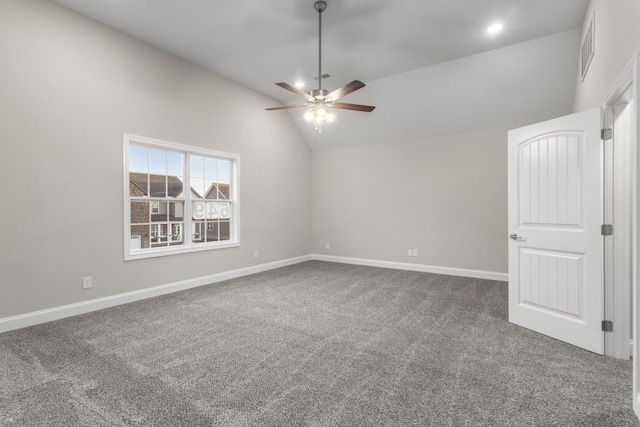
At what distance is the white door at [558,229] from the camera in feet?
8.24

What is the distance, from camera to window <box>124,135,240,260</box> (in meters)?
4.02

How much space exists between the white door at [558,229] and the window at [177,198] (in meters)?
4.16

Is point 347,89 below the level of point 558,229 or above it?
above

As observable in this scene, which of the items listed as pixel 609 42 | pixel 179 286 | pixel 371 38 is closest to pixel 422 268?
pixel 371 38

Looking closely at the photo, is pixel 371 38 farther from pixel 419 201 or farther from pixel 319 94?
pixel 419 201

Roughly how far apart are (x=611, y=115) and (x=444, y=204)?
315cm

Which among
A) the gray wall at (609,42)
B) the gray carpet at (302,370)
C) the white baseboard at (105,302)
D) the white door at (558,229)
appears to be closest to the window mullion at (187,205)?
the white baseboard at (105,302)

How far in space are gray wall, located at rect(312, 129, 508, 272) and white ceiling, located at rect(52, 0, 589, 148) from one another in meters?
0.61

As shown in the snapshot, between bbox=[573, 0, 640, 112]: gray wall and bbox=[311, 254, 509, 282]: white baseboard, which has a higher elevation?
bbox=[573, 0, 640, 112]: gray wall

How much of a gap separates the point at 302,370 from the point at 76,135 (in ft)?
11.6

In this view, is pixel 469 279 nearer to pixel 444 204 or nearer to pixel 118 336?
pixel 444 204

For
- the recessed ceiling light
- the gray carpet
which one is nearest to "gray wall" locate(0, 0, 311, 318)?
the gray carpet

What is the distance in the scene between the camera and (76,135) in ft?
11.1

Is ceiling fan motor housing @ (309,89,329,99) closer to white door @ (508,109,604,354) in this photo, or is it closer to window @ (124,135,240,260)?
white door @ (508,109,604,354)
